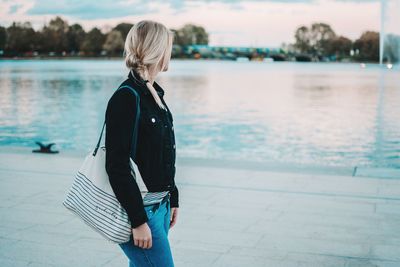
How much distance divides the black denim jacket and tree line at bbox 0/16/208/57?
531 feet

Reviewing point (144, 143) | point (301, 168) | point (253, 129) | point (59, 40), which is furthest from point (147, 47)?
point (59, 40)

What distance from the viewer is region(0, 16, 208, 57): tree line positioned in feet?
545

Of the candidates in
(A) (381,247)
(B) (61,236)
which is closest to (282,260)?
(A) (381,247)

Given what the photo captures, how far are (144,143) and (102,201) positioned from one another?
1.01 ft

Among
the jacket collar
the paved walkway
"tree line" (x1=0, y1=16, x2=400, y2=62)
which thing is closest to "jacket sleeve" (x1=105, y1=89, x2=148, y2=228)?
the jacket collar

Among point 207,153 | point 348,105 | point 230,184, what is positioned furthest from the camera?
point 348,105

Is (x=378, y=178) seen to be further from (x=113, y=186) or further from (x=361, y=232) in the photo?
(x=113, y=186)

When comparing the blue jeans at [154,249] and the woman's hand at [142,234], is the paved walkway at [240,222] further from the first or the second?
the woman's hand at [142,234]

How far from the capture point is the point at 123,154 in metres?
2.90

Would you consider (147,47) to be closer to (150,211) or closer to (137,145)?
(137,145)

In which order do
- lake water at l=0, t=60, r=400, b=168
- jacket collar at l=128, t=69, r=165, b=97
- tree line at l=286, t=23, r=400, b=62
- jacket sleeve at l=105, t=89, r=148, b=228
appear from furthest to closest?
tree line at l=286, t=23, r=400, b=62
lake water at l=0, t=60, r=400, b=168
jacket collar at l=128, t=69, r=165, b=97
jacket sleeve at l=105, t=89, r=148, b=228

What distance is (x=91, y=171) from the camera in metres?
3.00

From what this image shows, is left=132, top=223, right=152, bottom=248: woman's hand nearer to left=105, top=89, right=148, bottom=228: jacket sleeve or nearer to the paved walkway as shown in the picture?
left=105, top=89, right=148, bottom=228: jacket sleeve

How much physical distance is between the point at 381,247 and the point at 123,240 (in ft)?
10.5
